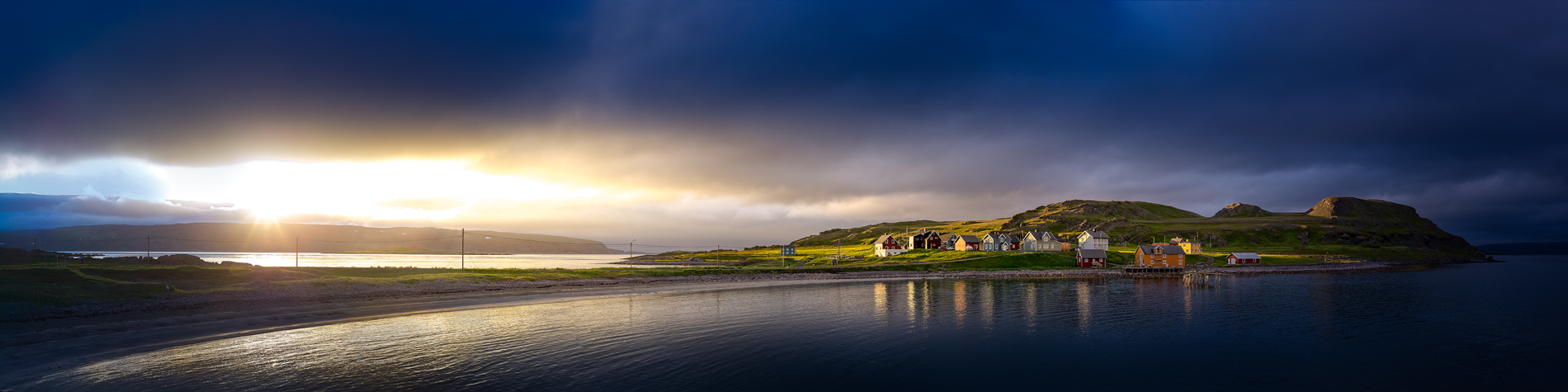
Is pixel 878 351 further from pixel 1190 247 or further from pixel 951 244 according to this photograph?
pixel 1190 247

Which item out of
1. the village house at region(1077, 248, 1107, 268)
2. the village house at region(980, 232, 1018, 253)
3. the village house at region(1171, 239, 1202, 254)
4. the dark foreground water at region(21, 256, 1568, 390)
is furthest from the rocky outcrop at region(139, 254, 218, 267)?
the village house at region(1171, 239, 1202, 254)

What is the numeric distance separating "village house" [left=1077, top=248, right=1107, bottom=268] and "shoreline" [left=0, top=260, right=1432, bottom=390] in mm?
84475

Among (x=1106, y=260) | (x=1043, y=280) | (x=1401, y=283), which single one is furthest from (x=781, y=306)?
(x=1106, y=260)

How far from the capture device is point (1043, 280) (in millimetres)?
94750

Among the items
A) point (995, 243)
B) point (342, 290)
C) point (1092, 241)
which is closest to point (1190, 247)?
point (1092, 241)

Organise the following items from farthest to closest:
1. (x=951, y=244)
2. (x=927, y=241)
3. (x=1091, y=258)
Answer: (x=927, y=241)
(x=951, y=244)
(x=1091, y=258)

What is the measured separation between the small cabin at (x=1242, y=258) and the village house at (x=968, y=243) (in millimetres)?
63489

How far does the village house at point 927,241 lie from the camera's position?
6540 inches

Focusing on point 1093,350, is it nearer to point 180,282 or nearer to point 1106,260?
point 180,282

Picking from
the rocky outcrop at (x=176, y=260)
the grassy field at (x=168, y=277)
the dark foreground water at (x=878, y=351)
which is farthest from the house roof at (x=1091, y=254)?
the rocky outcrop at (x=176, y=260)

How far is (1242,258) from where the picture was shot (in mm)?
148375

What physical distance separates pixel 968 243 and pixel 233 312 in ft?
469

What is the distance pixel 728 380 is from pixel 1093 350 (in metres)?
20.7

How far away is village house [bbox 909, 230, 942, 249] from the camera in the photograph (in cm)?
16612
